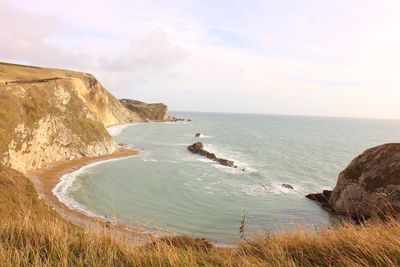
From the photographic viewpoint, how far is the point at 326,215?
3203cm

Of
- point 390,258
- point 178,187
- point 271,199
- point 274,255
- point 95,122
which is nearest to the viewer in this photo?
point 390,258

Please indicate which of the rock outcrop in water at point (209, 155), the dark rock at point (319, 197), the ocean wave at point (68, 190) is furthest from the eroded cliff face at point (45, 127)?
the dark rock at point (319, 197)

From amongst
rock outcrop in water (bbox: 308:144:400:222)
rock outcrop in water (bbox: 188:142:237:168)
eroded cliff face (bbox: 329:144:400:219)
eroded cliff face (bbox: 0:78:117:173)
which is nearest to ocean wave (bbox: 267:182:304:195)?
rock outcrop in water (bbox: 308:144:400:222)

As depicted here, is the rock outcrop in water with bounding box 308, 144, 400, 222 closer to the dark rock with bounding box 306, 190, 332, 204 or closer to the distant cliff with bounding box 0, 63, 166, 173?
the dark rock with bounding box 306, 190, 332, 204

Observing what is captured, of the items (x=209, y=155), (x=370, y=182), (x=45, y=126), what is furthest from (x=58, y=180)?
(x=370, y=182)

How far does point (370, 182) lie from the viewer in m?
30.2

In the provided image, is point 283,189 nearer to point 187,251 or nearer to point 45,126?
point 45,126

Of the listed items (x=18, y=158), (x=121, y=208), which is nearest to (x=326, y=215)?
(x=121, y=208)

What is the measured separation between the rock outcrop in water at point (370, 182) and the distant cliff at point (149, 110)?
460 feet

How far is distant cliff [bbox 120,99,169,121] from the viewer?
17112cm

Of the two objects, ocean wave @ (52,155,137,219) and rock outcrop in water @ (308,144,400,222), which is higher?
rock outcrop in water @ (308,144,400,222)

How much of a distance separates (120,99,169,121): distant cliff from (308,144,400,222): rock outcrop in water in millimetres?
140253

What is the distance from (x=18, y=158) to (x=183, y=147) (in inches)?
1553

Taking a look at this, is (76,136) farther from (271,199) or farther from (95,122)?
(271,199)
